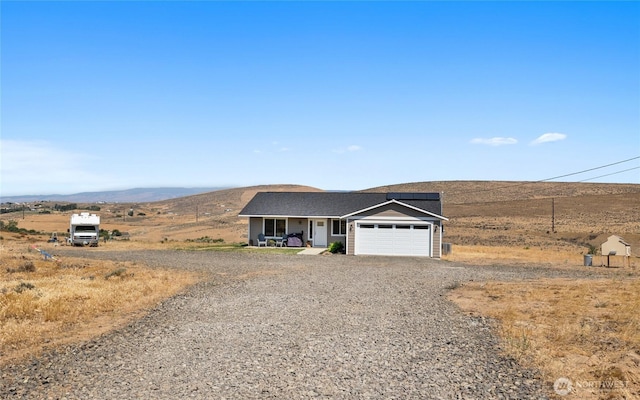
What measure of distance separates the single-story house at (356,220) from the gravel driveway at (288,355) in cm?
1587

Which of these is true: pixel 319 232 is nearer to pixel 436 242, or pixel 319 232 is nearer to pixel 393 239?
pixel 393 239

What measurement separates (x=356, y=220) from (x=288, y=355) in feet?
80.4

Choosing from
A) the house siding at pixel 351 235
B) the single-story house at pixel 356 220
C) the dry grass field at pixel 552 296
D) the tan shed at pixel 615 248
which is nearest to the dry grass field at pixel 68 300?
the dry grass field at pixel 552 296

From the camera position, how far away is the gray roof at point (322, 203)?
3662 cm

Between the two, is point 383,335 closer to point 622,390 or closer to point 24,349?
point 622,390

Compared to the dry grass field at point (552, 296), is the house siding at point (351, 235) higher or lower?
higher

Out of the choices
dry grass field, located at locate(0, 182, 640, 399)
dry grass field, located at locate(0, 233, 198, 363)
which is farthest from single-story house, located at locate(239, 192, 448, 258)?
dry grass field, located at locate(0, 233, 198, 363)

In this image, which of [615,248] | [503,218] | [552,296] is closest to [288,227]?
[615,248]

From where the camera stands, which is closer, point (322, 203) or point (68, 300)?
point (68, 300)

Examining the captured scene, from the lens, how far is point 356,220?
111ft

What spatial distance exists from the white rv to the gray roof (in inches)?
493

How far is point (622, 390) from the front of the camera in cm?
760

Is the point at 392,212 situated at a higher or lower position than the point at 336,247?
higher

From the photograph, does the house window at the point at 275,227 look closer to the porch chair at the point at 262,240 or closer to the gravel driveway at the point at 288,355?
the porch chair at the point at 262,240
